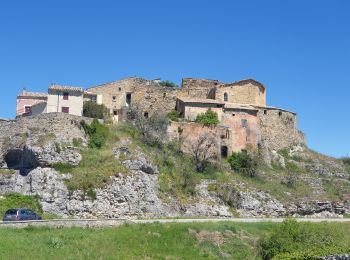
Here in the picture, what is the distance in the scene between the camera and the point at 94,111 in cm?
6525

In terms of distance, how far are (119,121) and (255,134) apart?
1614 cm

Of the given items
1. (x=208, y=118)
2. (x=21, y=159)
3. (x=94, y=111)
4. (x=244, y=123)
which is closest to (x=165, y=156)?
(x=208, y=118)

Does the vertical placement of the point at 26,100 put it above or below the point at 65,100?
above

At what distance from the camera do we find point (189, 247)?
36.7m

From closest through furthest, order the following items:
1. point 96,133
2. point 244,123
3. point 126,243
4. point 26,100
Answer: point 126,243 → point 96,133 → point 244,123 → point 26,100

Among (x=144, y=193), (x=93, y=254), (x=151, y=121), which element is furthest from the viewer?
(x=151, y=121)

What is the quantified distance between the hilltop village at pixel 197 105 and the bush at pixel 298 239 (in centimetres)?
2709

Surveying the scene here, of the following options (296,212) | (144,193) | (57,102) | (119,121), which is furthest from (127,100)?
(296,212)

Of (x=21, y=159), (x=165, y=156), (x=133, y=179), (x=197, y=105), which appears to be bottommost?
(x=133, y=179)

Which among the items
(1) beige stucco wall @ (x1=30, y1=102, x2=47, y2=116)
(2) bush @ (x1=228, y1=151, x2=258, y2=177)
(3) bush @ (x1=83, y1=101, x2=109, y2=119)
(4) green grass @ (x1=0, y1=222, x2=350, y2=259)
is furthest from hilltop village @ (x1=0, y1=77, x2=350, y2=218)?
(4) green grass @ (x1=0, y1=222, x2=350, y2=259)

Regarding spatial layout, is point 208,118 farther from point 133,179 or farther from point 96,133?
point 133,179

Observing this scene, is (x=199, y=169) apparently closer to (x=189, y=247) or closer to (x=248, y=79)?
(x=248, y=79)

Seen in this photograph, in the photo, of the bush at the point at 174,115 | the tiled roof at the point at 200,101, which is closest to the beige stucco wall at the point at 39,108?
the bush at the point at 174,115

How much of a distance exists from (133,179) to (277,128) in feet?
82.6
